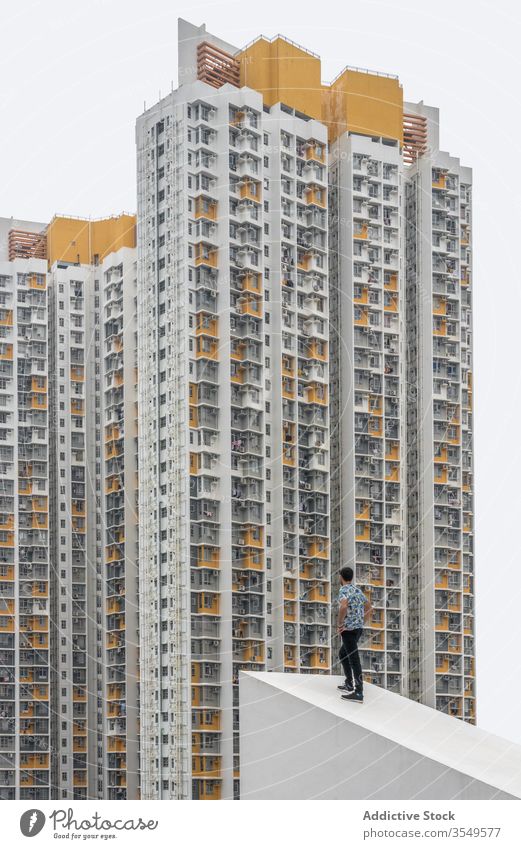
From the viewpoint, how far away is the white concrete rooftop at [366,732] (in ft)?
17.4

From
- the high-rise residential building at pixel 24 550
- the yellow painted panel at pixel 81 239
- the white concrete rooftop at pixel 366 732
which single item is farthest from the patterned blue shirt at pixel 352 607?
the yellow painted panel at pixel 81 239

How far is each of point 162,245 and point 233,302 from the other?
3.19ft

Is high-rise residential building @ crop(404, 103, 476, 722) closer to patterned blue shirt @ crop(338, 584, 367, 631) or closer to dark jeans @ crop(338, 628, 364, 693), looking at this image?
dark jeans @ crop(338, 628, 364, 693)

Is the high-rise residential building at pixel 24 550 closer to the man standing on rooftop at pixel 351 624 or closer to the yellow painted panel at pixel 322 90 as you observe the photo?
the yellow painted panel at pixel 322 90

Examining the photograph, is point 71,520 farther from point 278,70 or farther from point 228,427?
point 278,70

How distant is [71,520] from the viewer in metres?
17.6

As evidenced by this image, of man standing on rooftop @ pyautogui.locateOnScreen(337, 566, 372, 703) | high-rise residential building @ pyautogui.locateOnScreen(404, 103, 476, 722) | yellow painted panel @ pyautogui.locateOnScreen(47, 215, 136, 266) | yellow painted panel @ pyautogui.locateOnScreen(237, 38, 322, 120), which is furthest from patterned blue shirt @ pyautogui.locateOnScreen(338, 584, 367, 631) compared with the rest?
yellow painted panel @ pyautogui.locateOnScreen(47, 215, 136, 266)

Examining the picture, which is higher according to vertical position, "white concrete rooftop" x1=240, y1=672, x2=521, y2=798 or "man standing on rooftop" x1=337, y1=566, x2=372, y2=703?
"man standing on rooftop" x1=337, y1=566, x2=372, y2=703

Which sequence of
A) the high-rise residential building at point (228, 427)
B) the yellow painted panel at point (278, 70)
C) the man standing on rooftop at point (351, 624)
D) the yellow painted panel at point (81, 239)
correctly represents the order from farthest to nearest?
the yellow painted panel at point (81, 239) < the yellow painted panel at point (278, 70) < the high-rise residential building at point (228, 427) < the man standing on rooftop at point (351, 624)

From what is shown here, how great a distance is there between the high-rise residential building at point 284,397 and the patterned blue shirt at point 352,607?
24.5 ft

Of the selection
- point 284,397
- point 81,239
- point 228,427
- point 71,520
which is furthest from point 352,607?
point 81,239

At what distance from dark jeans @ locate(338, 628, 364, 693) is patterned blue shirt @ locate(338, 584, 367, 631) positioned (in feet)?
0.10

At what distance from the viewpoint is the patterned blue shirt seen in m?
5.62
